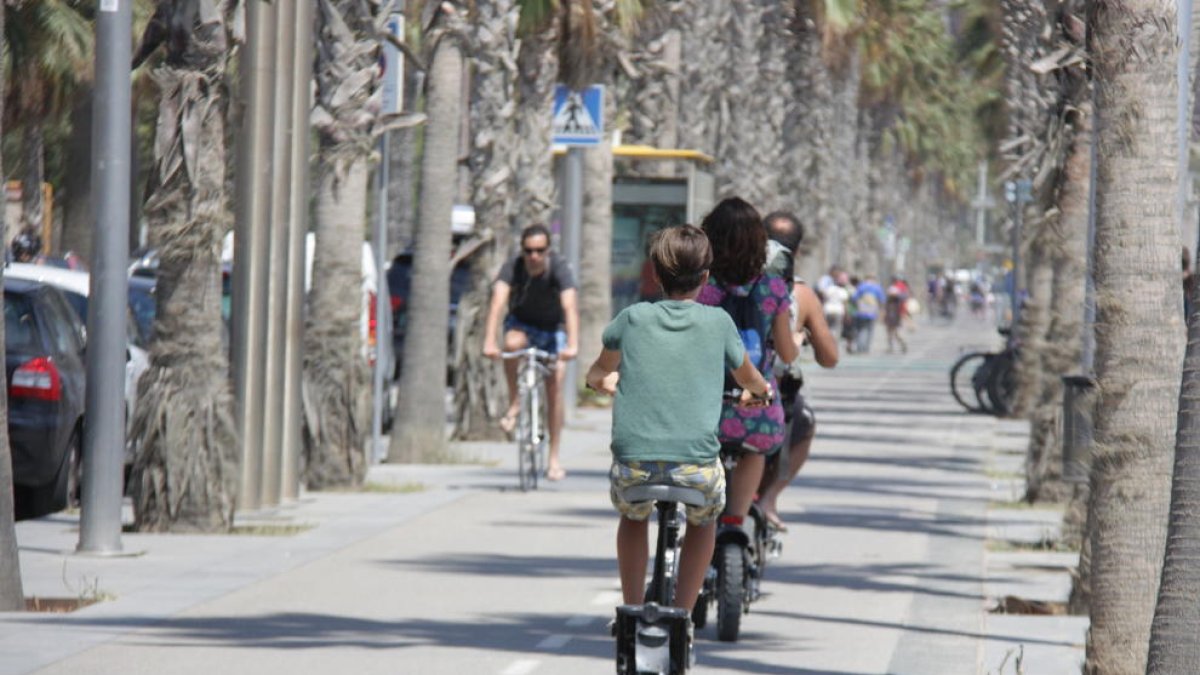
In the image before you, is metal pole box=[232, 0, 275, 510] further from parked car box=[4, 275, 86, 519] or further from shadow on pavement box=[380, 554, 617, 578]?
shadow on pavement box=[380, 554, 617, 578]

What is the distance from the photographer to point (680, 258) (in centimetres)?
736

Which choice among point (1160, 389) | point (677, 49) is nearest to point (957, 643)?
point (1160, 389)

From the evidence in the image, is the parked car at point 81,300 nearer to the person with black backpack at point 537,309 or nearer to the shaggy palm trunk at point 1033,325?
the person with black backpack at point 537,309

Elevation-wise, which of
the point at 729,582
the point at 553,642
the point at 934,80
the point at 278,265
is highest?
the point at 934,80

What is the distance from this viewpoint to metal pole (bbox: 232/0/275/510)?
13.3 meters

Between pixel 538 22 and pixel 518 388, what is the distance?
221 inches

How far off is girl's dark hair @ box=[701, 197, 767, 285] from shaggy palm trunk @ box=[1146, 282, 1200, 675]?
3254mm

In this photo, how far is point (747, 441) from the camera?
908cm

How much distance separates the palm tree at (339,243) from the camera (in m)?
15.1

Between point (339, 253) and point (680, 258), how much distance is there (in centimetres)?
836

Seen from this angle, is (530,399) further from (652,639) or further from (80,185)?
(80,185)

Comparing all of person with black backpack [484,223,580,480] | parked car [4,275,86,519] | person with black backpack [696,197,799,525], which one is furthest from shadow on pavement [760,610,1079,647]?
person with black backpack [484,223,580,480]

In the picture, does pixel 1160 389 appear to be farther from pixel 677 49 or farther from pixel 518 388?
pixel 677 49

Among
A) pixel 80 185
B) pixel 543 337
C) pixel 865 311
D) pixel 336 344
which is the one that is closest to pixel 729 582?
pixel 336 344
